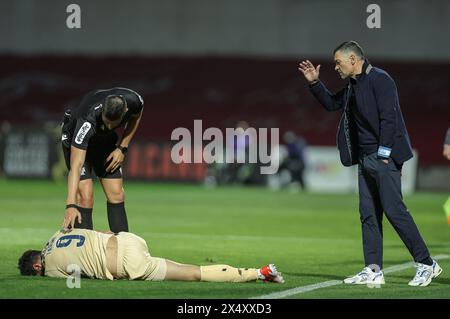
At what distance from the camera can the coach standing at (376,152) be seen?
1058 centimetres

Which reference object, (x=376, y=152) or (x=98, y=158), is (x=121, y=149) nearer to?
(x=98, y=158)

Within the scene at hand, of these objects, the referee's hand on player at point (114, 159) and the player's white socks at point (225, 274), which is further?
the referee's hand on player at point (114, 159)

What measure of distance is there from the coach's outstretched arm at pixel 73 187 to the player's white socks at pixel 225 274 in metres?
1.31

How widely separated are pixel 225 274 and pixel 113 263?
1.07m

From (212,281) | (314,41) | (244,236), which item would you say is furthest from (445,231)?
(314,41)

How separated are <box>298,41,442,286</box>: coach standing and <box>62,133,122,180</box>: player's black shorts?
2804mm

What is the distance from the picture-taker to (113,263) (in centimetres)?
1029

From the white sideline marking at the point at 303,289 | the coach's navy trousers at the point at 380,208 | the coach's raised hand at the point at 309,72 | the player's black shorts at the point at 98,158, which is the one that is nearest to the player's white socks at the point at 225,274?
the white sideline marking at the point at 303,289

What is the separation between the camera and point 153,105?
43.5 metres

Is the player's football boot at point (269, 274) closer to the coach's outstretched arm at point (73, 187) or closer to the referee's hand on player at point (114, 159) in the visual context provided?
the coach's outstretched arm at point (73, 187)
